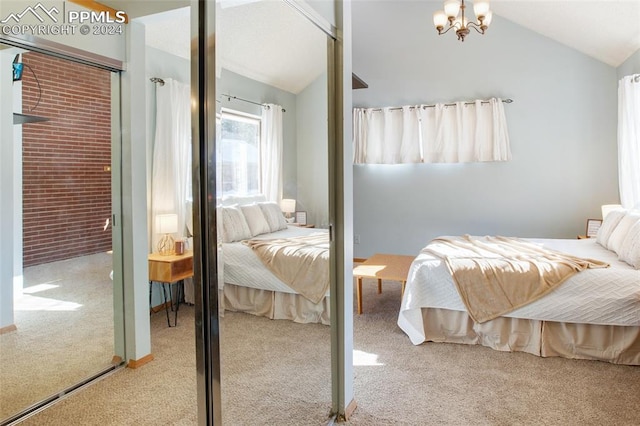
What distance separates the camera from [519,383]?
2.47m

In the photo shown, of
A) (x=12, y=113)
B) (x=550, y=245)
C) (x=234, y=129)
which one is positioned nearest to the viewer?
(x=234, y=129)

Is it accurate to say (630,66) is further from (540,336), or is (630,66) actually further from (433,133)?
(540,336)

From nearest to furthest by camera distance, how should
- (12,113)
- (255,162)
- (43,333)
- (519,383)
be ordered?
(255,162) < (12,113) < (43,333) < (519,383)

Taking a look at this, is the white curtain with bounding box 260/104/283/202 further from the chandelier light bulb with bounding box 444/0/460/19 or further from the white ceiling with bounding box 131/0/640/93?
the chandelier light bulb with bounding box 444/0/460/19

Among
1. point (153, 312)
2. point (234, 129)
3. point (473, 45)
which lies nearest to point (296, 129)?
point (234, 129)

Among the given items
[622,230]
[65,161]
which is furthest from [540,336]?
[65,161]

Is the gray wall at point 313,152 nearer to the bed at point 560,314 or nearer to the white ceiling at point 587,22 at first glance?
the bed at point 560,314

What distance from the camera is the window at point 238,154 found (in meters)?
1.39

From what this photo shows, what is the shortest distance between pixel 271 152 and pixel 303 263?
56 cm

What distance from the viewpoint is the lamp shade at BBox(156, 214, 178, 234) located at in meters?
1.64

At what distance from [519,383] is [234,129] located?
2184 millimetres

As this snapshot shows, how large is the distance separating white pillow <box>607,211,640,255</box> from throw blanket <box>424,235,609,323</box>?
484 mm

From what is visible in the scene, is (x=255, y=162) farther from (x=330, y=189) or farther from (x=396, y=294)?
(x=396, y=294)

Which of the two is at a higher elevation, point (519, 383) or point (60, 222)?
point (60, 222)
